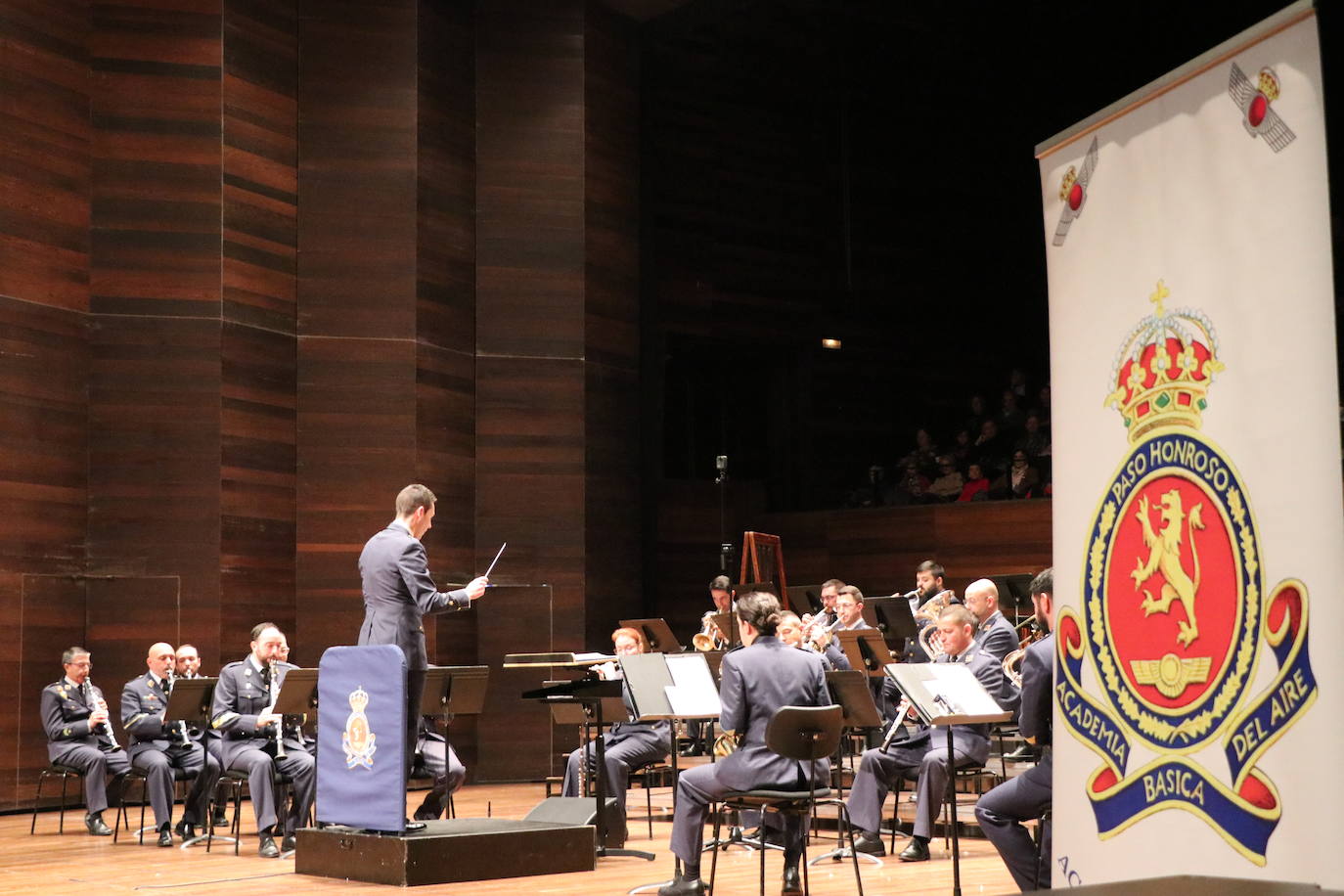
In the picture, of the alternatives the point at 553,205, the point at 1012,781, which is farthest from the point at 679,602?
the point at 1012,781

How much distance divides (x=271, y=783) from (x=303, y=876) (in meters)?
1.37

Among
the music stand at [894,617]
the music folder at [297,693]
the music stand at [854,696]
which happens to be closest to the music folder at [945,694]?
the music stand at [854,696]

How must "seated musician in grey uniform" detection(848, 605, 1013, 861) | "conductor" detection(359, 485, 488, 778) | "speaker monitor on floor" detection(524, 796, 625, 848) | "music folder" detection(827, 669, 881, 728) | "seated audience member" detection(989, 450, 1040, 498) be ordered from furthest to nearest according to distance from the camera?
"seated audience member" detection(989, 450, 1040, 498) < "seated musician in grey uniform" detection(848, 605, 1013, 861) < "speaker monitor on floor" detection(524, 796, 625, 848) < "music folder" detection(827, 669, 881, 728) < "conductor" detection(359, 485, 488, 778)

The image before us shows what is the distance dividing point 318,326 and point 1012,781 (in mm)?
7964

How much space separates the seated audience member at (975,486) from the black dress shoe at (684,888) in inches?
279

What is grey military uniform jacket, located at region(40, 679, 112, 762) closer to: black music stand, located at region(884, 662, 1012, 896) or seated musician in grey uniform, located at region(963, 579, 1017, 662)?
seated musician in grey uniform, located at region(963, 579, 1017, 662)

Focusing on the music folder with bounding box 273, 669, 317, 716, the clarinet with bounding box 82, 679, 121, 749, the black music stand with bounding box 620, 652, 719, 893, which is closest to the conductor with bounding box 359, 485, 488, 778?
the black music stand with bounding box 620, 652, 719, 893

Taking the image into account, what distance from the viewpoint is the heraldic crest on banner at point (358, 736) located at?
665 cm

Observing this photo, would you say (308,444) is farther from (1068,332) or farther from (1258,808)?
(1258,808)

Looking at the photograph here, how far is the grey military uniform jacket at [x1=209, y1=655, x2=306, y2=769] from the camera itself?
27.9ft

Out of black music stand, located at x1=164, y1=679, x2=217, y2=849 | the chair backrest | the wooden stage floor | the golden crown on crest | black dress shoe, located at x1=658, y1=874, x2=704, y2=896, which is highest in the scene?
the golden crown on crest

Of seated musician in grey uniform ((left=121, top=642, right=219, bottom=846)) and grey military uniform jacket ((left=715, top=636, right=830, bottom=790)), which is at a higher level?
grey military uniform jacket ((left=715, top=636, right=830, bottom=790))

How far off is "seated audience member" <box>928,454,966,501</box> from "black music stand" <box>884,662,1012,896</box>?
725cm

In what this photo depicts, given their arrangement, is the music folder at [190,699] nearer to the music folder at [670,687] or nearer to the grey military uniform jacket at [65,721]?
the grey military uniform jacket at [65,721]
